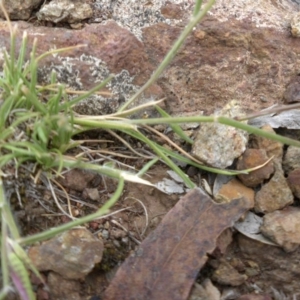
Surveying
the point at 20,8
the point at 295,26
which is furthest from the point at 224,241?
the point at 20,8

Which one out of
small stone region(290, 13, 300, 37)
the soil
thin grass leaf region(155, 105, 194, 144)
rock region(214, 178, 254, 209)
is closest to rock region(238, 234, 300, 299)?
the soil

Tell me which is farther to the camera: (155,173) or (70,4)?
(70,4)

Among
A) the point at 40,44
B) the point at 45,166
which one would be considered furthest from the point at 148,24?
the point at 45,166

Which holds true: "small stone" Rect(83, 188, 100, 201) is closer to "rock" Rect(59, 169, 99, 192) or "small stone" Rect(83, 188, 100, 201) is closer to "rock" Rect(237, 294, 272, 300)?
"rock" Rect(59, 169, 99, 192)

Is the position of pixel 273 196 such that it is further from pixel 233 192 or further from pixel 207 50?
pixel 207 50

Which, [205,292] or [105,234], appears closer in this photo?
[205,292]

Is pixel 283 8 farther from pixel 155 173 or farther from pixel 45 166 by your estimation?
pixel 45 166
